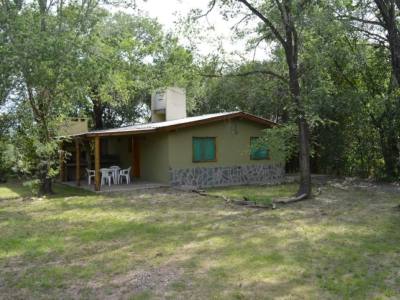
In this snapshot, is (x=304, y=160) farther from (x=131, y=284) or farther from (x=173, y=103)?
(x=173, y=103)

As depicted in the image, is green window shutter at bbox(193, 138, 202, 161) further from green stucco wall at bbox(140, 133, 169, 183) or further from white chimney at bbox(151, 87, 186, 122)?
white chimney at bbox(151, 87, 186, 122)

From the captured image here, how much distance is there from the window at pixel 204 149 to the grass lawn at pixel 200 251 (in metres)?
4.47

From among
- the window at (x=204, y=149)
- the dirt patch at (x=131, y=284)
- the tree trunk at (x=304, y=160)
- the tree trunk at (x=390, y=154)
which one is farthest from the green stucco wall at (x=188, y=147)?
the dirt patch at (x=131, y=284)

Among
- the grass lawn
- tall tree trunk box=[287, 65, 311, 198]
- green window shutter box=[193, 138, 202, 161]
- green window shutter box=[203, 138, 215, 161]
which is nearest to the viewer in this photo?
the grass lawn

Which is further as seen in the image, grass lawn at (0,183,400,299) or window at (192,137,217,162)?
window at (192,137,217,162)

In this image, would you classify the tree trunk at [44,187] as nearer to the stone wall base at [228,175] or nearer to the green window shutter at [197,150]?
the stone wall base at [228,175]

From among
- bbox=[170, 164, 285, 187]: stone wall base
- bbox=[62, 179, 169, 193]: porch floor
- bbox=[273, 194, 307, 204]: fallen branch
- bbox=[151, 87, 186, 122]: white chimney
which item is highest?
bbox=[151, 87, 186, 122]: white chimney

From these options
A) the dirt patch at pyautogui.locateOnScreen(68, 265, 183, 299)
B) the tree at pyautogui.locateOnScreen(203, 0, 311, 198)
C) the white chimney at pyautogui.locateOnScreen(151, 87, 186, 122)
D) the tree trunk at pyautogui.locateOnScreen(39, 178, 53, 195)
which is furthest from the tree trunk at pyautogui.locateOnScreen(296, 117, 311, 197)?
the white chimney at pyautogui.locateOnScreen(151, 87, 186, 122)

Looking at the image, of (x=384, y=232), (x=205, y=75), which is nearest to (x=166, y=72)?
(x=205, y=75)

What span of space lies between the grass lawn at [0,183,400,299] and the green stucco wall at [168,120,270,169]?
4.08 meters

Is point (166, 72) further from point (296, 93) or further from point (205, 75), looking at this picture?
point (296, 93)

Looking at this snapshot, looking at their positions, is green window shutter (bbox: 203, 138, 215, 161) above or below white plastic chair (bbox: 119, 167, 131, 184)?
above

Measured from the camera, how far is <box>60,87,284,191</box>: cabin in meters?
14.5

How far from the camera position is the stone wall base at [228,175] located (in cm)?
1458
